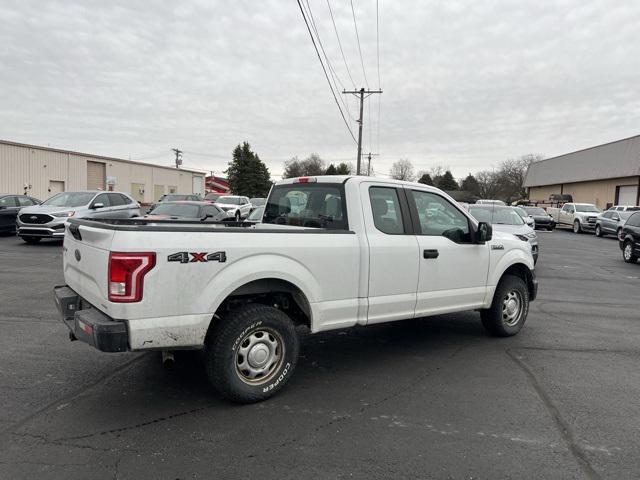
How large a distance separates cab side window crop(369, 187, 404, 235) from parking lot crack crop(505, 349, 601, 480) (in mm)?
1872

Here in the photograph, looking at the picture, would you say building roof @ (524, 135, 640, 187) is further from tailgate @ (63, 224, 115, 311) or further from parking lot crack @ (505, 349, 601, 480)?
tailgate @ (63, 224, 115, 311)

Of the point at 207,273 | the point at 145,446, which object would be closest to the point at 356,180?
Result: the point at 207,273

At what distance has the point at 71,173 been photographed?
38.2 metres

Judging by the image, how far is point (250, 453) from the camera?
3299 mm

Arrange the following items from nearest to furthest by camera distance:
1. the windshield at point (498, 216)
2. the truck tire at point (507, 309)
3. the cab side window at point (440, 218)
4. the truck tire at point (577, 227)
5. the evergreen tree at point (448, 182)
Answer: the cab side window at point (440, 218), the truck tire at point (507, 309), the windshield at point (498, 216), the truck tire at point (577, 227), the evergreen tree at point (448, 182)

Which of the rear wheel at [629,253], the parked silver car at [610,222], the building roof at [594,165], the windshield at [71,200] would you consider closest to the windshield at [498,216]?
the rear wheel at [629,253]

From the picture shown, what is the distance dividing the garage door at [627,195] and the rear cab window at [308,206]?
142 ft

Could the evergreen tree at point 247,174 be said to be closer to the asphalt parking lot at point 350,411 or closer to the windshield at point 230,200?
the windshield at point 230,200

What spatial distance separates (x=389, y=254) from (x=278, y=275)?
1.24 metres

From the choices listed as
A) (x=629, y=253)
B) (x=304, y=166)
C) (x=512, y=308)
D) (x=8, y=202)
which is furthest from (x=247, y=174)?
(x=512, y=308)

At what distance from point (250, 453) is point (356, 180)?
268 centimetres

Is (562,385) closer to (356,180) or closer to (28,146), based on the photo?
(356,180)

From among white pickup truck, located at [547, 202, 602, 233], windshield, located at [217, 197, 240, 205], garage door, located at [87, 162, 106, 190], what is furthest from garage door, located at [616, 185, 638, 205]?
garage door, located at [87, 162, 106, 190]

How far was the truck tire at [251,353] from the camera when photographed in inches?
151
